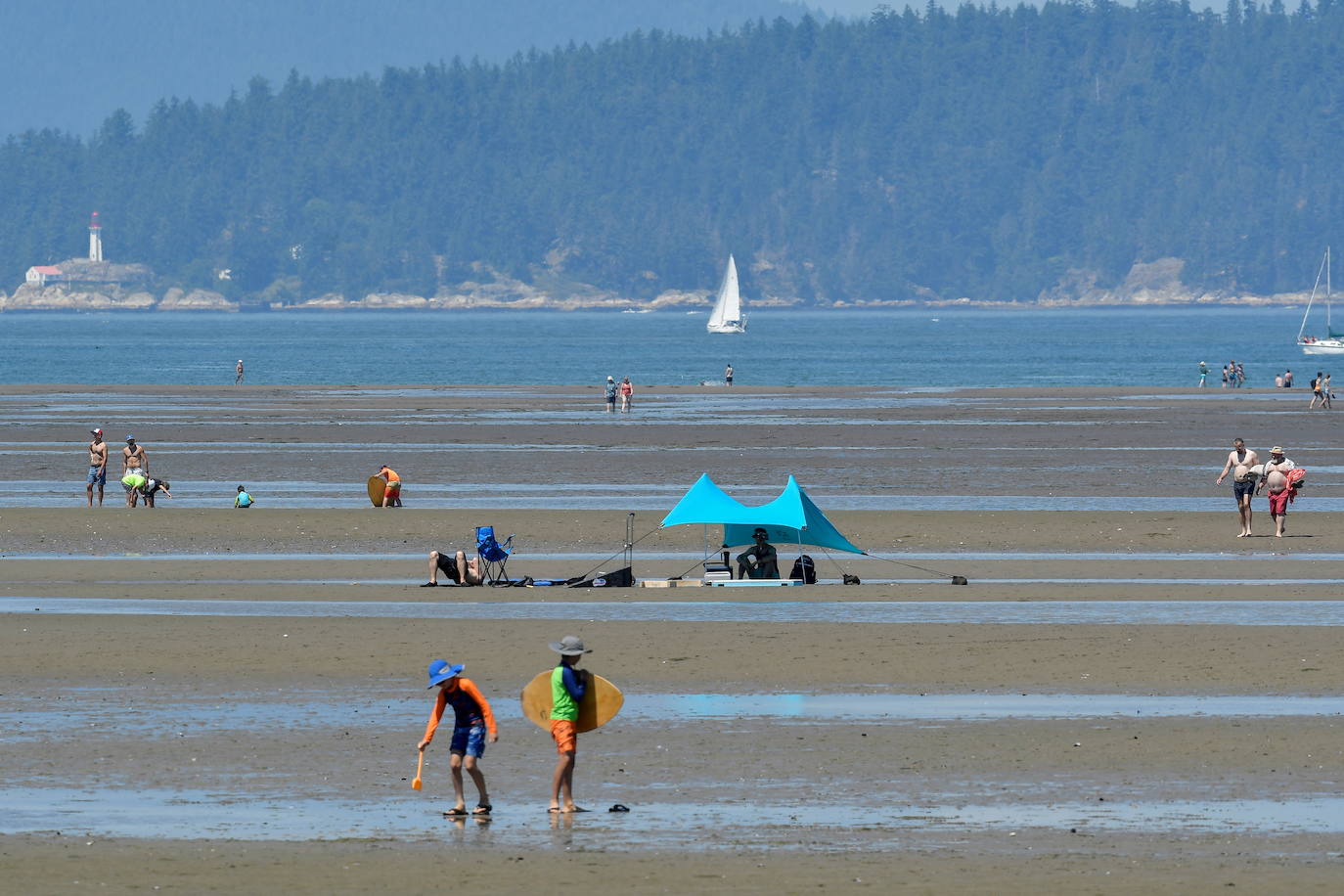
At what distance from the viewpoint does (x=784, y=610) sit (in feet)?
81.5

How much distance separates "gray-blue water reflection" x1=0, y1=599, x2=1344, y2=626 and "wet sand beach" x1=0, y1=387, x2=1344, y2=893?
97 mm

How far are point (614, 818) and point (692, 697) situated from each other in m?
4.64

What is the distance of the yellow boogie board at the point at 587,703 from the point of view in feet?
47.0

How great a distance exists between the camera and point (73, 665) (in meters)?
20.4

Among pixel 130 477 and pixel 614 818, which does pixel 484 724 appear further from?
→ pixel 130 477

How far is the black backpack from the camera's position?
27364 millimetres

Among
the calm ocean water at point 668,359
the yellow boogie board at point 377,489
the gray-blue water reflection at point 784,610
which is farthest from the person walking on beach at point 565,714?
the calm ocean water at point 668,359

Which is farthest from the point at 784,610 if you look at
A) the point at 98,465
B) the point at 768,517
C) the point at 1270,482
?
the point at 98,465

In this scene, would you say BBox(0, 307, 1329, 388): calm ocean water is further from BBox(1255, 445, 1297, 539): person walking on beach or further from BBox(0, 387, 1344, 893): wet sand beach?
BBox(0, 387, 1344, 893): wet sand beach

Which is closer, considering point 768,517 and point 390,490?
point 768,517

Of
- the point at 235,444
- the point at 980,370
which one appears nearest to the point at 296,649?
the point at 235,444

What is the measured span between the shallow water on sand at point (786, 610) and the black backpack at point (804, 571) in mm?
1799

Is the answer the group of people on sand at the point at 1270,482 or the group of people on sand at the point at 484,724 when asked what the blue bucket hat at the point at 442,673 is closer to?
the group of people on sand at the point at 484,724

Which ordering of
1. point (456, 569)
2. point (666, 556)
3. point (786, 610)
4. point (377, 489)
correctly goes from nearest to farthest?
point (786, 610) < point (456, 569) < point (666, 556) < point (377, 489)
